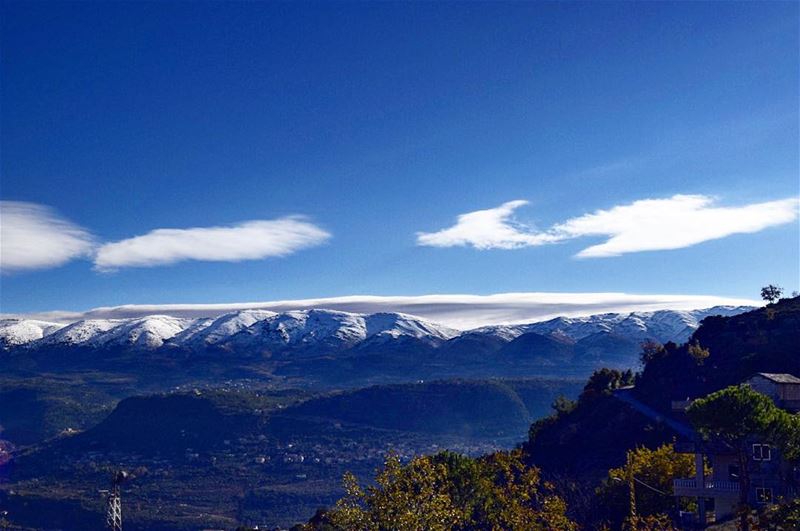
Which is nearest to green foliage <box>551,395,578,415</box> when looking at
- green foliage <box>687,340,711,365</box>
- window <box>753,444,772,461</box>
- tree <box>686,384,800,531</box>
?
green foliage <box>687,340,711,365</box>

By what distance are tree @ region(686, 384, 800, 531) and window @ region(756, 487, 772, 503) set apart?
20.3ft

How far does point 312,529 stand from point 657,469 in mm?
30514

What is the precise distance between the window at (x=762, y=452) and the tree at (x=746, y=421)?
596 cm

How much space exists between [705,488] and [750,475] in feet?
10.4

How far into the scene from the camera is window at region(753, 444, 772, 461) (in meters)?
56.8

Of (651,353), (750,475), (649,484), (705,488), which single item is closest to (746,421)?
(750,475)

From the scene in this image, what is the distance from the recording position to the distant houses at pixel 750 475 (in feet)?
184

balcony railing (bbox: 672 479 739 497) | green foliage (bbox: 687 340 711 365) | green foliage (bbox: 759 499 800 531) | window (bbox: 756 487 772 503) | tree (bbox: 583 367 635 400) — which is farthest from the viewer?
tree (bbox: 583 367 635 400)

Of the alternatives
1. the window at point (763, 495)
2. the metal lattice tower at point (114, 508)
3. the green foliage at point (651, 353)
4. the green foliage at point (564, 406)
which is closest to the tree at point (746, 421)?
the window at point (763, 495)

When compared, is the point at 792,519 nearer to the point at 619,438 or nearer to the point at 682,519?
the point at 682,519

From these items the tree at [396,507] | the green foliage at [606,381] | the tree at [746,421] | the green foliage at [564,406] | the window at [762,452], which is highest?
the tree at [746,421]

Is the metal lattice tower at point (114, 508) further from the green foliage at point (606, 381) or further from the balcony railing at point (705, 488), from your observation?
the green foliage at point (606, 381)

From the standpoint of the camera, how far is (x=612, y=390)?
5389 inches

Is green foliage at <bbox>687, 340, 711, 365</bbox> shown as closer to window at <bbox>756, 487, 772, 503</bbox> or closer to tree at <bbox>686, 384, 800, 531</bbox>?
window at <bbox>756, 487, 772, 503</bbox>
